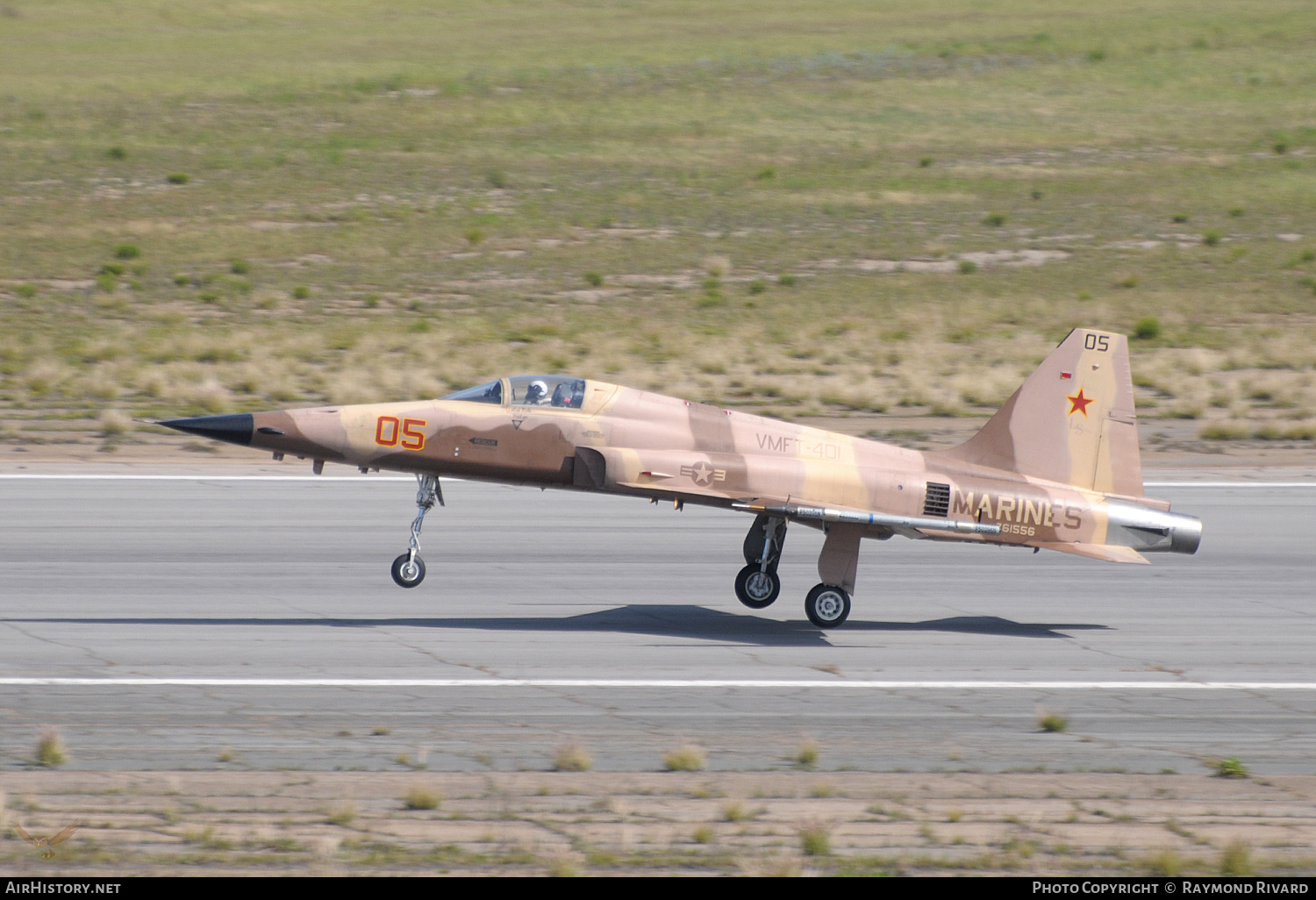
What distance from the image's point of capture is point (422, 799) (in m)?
9.94

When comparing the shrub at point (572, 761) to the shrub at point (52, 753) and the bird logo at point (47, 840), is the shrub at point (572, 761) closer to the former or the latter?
the bird logo at point (47, 840)

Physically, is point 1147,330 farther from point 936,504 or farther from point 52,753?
point 52,753

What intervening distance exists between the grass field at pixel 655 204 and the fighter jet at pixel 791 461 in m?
12.8

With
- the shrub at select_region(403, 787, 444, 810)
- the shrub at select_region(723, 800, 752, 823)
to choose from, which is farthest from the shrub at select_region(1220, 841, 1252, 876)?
the shrub at select_region(403, 787, 444, 810)

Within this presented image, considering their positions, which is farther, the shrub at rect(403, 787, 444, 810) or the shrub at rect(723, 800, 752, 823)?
the shrub at rect(403, 787, 444, 810)

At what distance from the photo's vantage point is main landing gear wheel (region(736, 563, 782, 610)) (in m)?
15.8

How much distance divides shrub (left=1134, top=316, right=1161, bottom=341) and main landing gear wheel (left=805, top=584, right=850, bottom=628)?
2660 centimetres

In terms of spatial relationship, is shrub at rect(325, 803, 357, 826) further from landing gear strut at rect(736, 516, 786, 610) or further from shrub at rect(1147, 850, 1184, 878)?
landing gear strut at rect(736, 516, 786, 610)

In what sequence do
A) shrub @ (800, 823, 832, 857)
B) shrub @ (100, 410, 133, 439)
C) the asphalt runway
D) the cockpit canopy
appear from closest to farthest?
shrub @ (800, 823, 832, 857) → the asphalt runway → the cockpit canopy → shrub @ (100, 410, 133, 439)

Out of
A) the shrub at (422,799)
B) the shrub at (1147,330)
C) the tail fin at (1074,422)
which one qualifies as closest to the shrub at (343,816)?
the shrub at (422,799)

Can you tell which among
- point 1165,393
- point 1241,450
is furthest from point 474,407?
point 1165,393

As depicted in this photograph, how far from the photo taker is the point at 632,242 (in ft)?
160

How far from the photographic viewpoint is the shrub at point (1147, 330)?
3916cm

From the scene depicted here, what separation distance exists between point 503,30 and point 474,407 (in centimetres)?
7283
